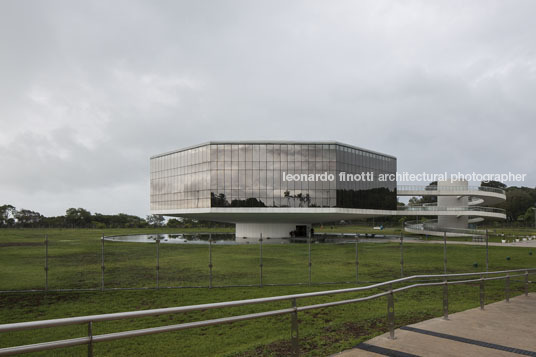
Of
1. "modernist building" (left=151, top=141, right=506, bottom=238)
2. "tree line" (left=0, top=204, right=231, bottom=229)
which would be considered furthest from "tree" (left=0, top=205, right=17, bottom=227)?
"modernist building" (left=151, top=141, right=506, bottom=238)

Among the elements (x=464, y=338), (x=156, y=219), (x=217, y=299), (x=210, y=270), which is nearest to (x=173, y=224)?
(x=156, y=219)

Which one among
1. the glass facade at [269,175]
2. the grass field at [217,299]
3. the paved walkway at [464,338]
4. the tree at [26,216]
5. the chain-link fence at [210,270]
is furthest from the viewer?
the tree at [26,216]

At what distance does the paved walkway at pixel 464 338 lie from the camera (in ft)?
19.9

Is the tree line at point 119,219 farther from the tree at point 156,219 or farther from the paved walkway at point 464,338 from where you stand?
the paved walkway at point 464,338

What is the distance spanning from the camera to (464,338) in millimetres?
6828

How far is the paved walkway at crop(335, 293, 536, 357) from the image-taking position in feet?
19.9

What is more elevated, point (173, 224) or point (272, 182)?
point (272, 182)

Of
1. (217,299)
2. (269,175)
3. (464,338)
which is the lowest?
(217,299)

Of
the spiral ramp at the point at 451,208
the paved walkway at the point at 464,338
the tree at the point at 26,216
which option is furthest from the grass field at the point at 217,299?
the tree at the point at 26,216

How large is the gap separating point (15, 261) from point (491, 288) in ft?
87.0

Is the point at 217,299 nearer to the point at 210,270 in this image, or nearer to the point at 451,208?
the point at 210,270

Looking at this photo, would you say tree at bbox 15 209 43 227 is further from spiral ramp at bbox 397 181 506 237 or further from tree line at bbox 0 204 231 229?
spiral ramp at bbox 397 181 506 237

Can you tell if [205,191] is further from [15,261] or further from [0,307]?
[0,307]

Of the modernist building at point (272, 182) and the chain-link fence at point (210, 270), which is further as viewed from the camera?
the modernist building at point (272, 182)
